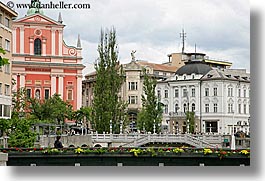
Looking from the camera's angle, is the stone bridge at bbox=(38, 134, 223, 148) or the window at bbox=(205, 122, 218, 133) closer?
the stone bridge at bbox=(38, 134, 223, 148)

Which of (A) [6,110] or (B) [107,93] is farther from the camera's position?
(B) [107,93]

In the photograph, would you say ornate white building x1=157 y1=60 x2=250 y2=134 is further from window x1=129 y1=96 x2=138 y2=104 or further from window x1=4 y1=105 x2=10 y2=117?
window x1=4 y1=105 x2=10 y2=117

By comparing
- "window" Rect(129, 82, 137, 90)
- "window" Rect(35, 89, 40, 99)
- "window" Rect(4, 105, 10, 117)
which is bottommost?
"window" Rect(4, 105, 10, 117)

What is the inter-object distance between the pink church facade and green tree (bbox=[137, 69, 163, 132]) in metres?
5.17

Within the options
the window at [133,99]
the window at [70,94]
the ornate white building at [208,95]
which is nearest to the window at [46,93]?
the window at [70,94]

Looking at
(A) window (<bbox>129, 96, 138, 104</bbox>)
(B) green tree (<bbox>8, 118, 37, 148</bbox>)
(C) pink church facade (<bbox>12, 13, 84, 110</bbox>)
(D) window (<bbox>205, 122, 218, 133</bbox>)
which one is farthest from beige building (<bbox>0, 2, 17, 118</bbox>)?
(A) window (<bbox>129, 96, 138, 104</bbox>)

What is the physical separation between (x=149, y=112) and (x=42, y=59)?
723 cm

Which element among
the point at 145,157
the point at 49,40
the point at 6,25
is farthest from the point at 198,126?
the point at 145,157

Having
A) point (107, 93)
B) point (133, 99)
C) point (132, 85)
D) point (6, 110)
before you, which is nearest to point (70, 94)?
point (107, 93)

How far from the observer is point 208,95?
15414mm

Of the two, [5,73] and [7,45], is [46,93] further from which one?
[7,45]

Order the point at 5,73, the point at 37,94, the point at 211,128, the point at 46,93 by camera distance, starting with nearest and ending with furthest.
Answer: the point at 5,73
the point at 46,93
the point at 37,94
the point at 211,128

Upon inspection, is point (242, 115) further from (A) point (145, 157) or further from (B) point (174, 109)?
(B) point (174, 109)

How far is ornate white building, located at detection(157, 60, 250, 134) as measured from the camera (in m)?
13.0
